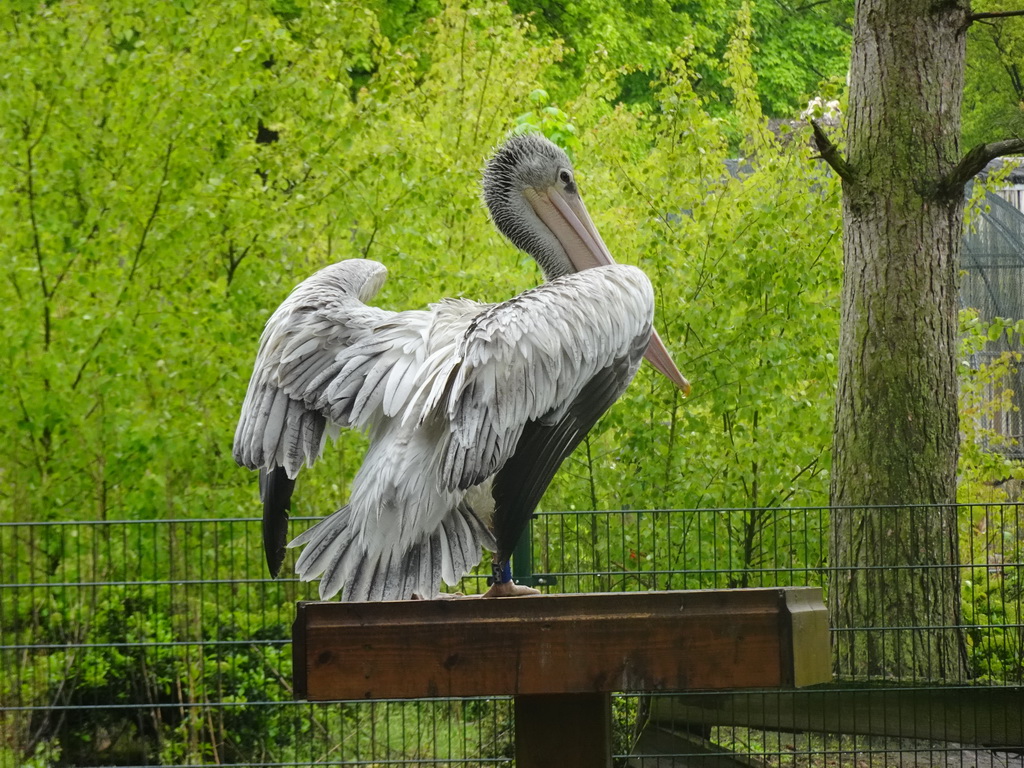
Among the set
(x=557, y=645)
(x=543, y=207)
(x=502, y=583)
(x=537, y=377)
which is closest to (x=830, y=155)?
(x=543, y=207)

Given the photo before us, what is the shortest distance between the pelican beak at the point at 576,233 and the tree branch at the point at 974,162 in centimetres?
231

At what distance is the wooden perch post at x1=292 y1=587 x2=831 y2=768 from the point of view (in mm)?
2705

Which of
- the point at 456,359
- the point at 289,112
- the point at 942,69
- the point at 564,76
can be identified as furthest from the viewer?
the point at 564,76

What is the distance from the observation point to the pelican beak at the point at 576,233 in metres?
4.97

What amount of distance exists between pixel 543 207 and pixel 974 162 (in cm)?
265

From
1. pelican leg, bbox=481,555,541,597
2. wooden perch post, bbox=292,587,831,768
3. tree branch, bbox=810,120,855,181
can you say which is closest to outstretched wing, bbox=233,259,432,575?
pelican leg, bbox=481,555,541,597

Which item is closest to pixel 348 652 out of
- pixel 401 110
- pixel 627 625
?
pixel 627 625

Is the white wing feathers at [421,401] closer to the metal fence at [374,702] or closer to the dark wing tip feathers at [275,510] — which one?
the dark wing tip feathers at [275,510]

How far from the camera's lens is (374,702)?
210 inches

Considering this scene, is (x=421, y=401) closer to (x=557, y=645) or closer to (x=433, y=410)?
(x=433, y=410)

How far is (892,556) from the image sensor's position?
6516mm

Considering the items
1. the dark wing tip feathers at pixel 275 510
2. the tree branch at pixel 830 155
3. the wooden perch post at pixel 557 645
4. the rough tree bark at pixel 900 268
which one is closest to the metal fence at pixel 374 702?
the rough tree bark at pixel 900 268

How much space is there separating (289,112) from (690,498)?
3460 mm

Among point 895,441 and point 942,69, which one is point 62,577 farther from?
point 942,69
